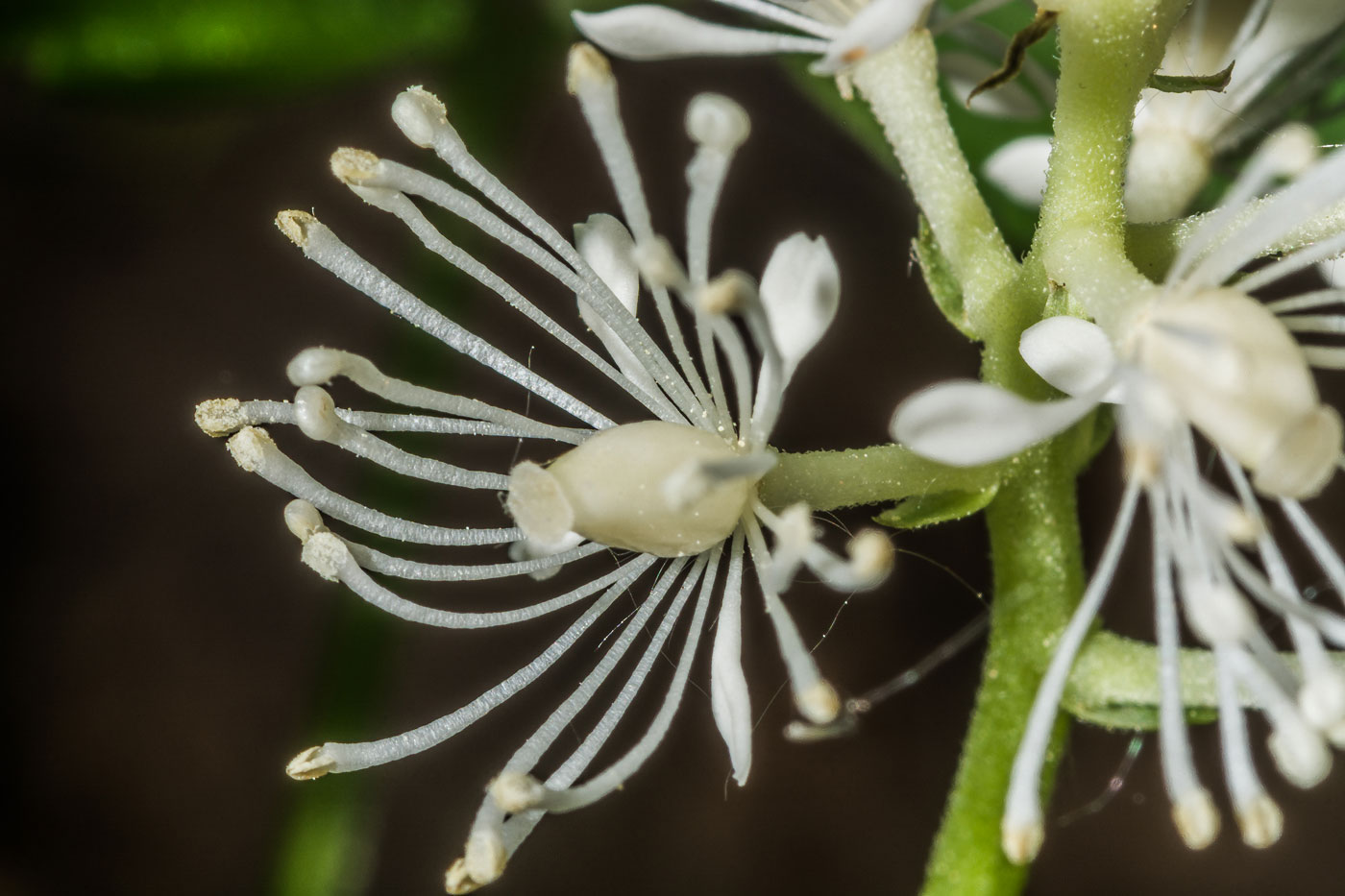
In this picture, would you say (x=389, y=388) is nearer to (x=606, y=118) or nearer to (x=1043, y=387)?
(x=606, y=118)

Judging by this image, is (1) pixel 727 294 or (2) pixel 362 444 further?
(2) pixel 362 444

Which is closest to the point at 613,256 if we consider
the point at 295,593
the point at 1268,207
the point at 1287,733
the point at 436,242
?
the point at 436,242

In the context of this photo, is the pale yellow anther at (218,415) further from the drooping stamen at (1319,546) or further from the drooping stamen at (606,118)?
the drooping stamen at (1319,546)

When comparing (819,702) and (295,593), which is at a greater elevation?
(295,593)

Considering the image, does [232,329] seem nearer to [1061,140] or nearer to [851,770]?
[851,770]

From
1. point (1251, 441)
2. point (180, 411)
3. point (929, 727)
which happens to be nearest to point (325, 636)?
point (180, 411)
